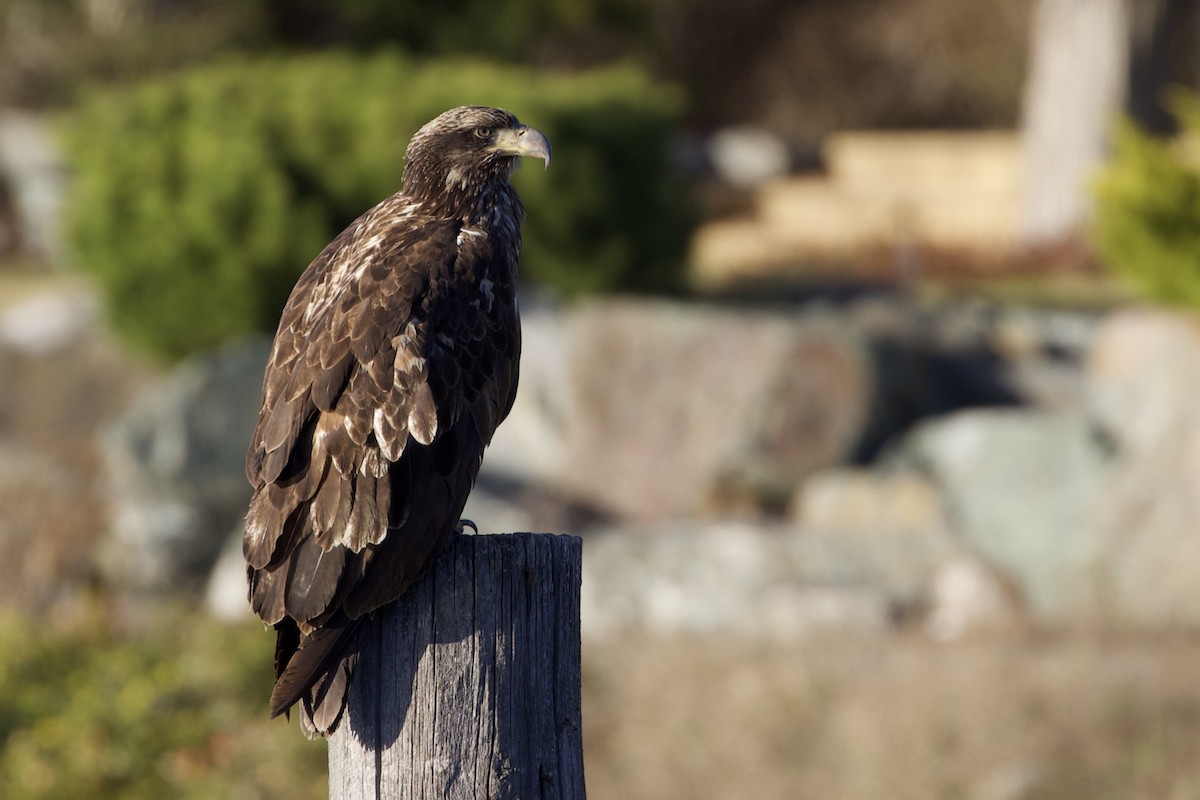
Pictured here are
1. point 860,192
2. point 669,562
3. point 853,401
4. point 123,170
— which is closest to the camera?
point 669,562

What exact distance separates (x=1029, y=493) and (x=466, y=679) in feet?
23.3

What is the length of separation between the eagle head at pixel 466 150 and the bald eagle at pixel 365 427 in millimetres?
160

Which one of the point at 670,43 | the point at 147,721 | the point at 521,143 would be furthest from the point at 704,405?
the point at 670,43

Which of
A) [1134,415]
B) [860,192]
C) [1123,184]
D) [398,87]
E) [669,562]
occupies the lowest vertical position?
[669,562]

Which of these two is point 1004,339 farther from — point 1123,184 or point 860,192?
point 860,192

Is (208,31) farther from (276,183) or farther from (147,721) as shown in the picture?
(147,721)

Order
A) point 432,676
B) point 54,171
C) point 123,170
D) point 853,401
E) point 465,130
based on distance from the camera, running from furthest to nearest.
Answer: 1. point 54,171
2. point 123,170
3. point 853,401
4. point 465,130
5. point 432,676

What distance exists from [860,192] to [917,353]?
865cm

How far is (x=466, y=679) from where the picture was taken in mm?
2912

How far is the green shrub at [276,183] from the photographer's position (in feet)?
35.8

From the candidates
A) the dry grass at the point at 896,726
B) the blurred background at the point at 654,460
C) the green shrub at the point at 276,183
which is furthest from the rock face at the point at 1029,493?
the green shrub at the point at 276,183

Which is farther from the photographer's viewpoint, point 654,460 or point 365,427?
point 654,460

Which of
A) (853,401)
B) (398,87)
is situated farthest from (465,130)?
(398,87)

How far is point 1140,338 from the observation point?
10.4 m
